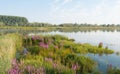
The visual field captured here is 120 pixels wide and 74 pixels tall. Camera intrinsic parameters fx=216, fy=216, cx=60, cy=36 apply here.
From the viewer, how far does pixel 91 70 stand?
44.4 feet

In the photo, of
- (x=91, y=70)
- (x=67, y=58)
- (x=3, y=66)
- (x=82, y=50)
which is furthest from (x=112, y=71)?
(x=82, y=50)

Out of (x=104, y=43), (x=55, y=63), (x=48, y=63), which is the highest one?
(x=55, y=63)

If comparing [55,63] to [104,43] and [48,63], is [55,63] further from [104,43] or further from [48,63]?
[104,43]

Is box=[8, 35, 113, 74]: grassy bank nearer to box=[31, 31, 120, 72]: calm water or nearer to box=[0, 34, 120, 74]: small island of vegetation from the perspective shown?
box=[0, 34, 120, 74]: small island of vegetation

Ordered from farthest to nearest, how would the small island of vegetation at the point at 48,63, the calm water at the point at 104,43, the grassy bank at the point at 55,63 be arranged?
the calm water at the point at 104,43 < the grassy bank at the point at 55,63 < the small island of vegetation at the point at 48,63

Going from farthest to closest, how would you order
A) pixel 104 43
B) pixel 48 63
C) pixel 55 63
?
pixel 104 43 → pixel 48 63 → pixel 55 63

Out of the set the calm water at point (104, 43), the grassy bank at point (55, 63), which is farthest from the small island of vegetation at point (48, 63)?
the calm water at point (104, 43)

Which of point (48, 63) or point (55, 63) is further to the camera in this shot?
point (48, 63)

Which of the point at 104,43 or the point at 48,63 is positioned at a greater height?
the point at 48,63

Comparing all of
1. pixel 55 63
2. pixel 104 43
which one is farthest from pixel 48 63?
pixel 104 43

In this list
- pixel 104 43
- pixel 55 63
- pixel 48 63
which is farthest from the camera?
pixel 104 43

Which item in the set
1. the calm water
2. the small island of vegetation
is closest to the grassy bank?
the small island of vegetation

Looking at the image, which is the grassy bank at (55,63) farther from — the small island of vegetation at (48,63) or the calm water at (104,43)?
the calm water at (104,43)

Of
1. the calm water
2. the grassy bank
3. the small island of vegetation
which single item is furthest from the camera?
the calm water
